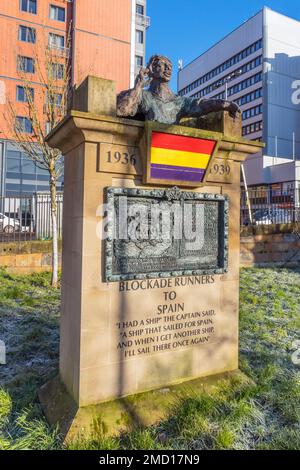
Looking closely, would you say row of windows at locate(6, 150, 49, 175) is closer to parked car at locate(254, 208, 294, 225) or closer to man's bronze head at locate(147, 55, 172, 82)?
parked car at locate(254, 208, 294, 225)

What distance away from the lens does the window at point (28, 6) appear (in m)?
30.3

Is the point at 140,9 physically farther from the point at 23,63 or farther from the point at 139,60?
the point at 23,63

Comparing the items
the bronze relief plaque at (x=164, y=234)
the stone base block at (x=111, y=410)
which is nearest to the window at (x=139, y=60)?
the bronze relief plaque at (x=164, y=234)

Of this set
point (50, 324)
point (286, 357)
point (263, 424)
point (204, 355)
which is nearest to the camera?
point (263, 424)

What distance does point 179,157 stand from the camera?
11.4 feet

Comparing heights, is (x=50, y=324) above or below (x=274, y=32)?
below

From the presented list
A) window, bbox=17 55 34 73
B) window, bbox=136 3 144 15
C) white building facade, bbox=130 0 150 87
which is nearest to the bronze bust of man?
window, bbox=17 55 34 73

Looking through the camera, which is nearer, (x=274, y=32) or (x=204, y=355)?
(x=204, y=355)

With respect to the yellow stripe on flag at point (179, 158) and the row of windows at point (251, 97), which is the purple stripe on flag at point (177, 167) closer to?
the yellow stripe on flag at point (179, 158)

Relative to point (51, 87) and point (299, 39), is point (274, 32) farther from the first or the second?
point (51, 87)

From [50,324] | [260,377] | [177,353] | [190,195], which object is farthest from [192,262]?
[50,324]

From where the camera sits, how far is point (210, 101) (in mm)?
3742

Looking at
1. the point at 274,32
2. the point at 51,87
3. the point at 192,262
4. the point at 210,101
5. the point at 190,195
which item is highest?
the point at 274,32
